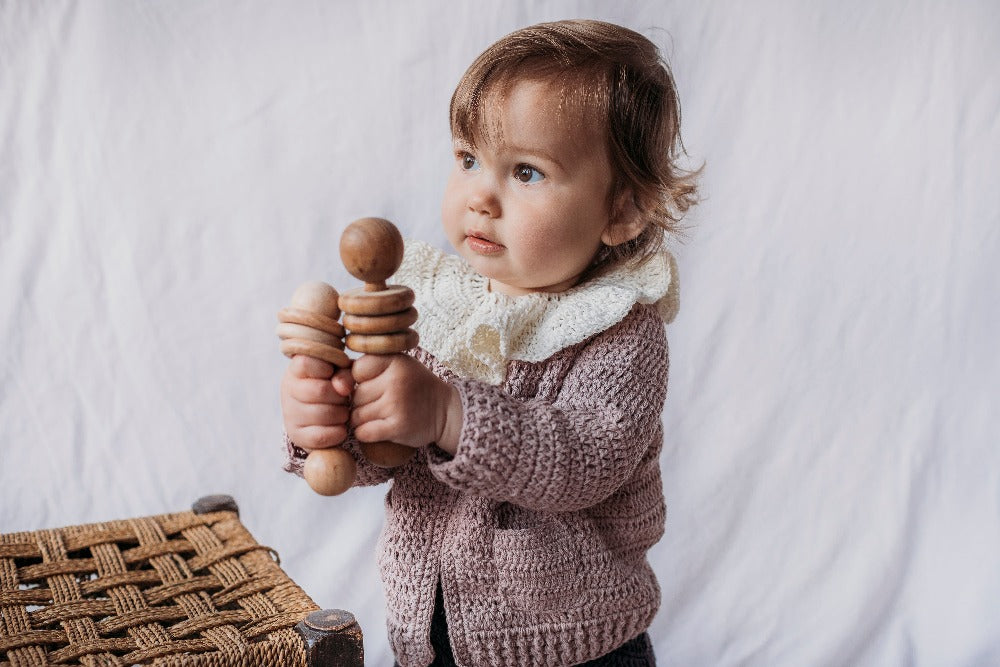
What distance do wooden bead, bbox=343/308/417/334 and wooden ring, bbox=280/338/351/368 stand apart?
2 cm

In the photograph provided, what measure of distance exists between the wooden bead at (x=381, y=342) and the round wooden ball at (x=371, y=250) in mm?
32

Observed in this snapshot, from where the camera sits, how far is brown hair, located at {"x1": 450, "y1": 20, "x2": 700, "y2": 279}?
836mm

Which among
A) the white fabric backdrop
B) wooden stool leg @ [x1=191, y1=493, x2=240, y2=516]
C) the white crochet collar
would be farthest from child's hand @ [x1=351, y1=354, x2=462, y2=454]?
the white fabric backdrop

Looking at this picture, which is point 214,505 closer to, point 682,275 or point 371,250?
point 371,250

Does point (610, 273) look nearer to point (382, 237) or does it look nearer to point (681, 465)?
point (382, 237)

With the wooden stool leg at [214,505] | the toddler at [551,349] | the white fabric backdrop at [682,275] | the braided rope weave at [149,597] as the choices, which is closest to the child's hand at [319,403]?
the toddler at [551,349]

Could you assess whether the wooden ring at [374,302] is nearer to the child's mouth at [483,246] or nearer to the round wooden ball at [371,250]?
the round wooden ball at [371,250]

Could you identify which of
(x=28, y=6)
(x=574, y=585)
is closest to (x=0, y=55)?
(x=28, y=6)

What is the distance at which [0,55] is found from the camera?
4.28 ft

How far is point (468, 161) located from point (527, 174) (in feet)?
0.21

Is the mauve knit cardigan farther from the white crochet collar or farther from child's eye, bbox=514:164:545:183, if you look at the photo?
child's eye, bbox=514:164:545:183

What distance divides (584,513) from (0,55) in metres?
0.89

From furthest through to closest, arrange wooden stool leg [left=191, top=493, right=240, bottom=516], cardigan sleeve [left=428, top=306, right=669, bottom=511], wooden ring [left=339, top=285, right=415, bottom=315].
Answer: wooden stool leg [left=191, top=493, right=240, bottom=516], cardigan sleeve [left=428, top=306, right=669, bottom=511], wooden ring [left=339, top=285, right=415, bottom=315]

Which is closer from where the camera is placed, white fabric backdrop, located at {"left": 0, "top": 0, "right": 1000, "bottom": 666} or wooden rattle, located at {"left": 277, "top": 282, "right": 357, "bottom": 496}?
wooden rattle, located at {"left": 277, "top": 282, "right": 357, "bottom": 496}
